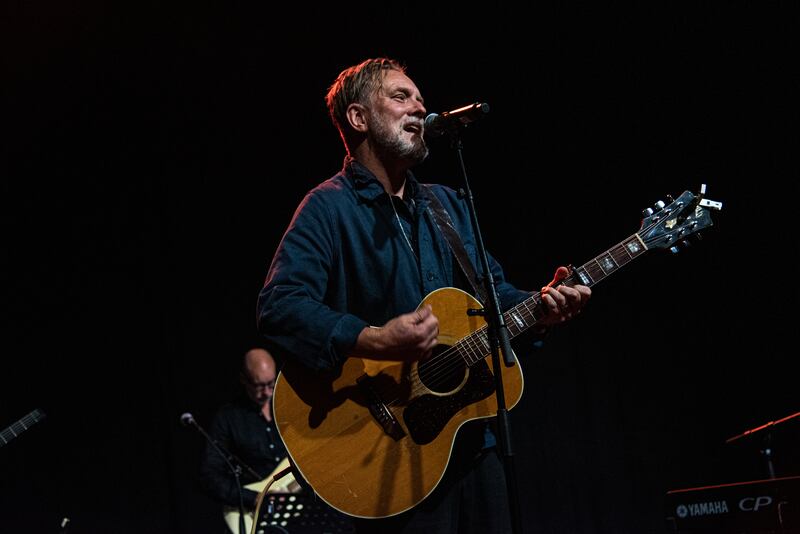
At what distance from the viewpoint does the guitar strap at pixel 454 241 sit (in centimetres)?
287

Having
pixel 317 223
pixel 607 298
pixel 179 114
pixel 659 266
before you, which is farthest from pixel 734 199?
pixel 179 114

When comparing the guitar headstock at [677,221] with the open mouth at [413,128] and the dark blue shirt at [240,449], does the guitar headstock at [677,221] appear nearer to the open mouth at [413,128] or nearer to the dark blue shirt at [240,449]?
the open mouth at [413,128]

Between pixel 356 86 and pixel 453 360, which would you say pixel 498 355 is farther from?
pixel 356 86

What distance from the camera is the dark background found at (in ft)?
18.8

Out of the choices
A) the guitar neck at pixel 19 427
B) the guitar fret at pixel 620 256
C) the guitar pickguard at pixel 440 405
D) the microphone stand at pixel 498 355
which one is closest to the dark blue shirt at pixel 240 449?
the guitar neck at pixel 19 427

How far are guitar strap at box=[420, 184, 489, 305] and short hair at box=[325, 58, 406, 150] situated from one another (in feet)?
1.60

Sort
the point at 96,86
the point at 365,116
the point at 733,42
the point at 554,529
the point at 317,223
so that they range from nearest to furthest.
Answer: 1. the point at 317,223
2. the point at 365,116
3. the point at 733,42
4. the point at 554,529
5. the point at 96,86

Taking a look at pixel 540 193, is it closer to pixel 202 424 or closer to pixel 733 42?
pixel 733 42

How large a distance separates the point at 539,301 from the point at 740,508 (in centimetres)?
127

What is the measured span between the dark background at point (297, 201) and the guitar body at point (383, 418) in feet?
11.7

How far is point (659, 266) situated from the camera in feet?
19.7

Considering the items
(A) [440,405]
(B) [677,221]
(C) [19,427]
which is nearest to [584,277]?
(B) [677,221]

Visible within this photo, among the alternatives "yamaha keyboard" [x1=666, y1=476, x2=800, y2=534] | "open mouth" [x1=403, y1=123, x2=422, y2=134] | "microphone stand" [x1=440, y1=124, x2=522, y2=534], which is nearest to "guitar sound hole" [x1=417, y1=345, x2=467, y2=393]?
"microphone stand" [x1=440, y1=124, x2=522, y2=534]

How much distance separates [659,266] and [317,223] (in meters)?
3.97
